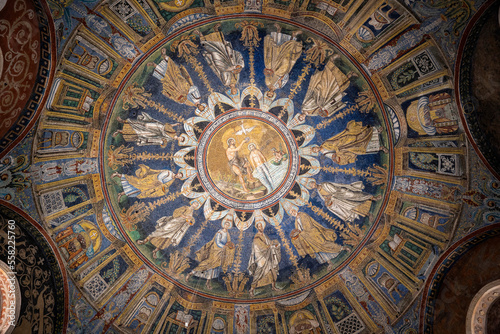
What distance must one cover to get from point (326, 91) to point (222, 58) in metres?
4.08

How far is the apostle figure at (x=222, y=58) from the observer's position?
1406 cm

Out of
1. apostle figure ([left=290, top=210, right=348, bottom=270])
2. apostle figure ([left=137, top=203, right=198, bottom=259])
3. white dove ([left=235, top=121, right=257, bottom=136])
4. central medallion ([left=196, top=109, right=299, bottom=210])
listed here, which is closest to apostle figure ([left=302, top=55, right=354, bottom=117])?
central medallion ([left=196, top=109, right=299, bottom=210])

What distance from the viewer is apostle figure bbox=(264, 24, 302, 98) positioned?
46.4ft

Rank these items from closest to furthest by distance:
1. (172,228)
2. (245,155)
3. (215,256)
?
(172,228) → (215,256) → (245,155)

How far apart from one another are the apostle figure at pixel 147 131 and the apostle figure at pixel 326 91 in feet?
17.6

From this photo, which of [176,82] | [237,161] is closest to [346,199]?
[237,161]

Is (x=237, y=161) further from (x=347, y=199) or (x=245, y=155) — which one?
(x=347, y=199)

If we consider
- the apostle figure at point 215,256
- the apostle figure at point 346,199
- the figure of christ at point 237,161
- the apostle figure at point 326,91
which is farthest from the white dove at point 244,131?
the apostle figure at point 215,256

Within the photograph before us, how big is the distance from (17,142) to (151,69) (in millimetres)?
4979

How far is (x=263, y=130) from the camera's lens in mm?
16359

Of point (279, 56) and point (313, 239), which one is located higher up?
point (279, 56)

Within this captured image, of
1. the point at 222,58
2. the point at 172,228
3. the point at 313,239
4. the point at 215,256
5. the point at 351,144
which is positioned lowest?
the point at 313,239

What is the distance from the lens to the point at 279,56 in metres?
14.6

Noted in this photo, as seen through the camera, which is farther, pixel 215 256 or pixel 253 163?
pixel 253 163
